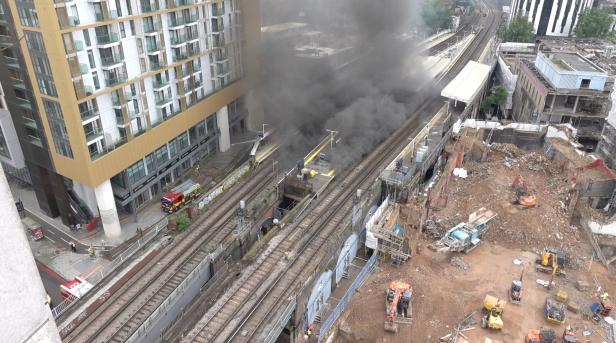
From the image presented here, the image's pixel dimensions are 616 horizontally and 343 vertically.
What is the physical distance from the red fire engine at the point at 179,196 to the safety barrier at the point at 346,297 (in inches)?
624

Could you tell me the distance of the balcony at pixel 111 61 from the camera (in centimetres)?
2866

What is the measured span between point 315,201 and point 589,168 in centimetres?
2187

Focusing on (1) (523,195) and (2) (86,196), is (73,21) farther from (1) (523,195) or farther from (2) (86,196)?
(1) (523,195)

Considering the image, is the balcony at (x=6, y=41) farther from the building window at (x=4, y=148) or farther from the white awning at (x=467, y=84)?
the white awning at (x=467, y=84)

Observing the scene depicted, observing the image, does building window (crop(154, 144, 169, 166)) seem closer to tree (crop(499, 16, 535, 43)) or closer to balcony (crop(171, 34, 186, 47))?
balcony (crop(171, 34, 186, 47))

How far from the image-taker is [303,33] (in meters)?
47.1

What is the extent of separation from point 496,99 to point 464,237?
32.5 metres

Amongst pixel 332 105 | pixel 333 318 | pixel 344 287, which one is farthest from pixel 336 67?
pixel 333 318

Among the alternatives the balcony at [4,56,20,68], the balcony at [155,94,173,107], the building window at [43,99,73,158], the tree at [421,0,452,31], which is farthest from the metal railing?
the tree at [421,0,452,31]

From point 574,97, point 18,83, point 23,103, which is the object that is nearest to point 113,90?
point 18,83

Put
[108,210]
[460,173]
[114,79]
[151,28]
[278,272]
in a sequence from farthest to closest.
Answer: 1. [460,173]
2. [151,28]
3. [108,210]
4. [114,79]
5. [278,272]

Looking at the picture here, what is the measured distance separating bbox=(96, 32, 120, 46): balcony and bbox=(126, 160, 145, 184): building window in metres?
8.83

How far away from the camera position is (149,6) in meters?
31.0

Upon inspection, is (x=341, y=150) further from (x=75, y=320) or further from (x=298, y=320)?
(x=75, y=320)
